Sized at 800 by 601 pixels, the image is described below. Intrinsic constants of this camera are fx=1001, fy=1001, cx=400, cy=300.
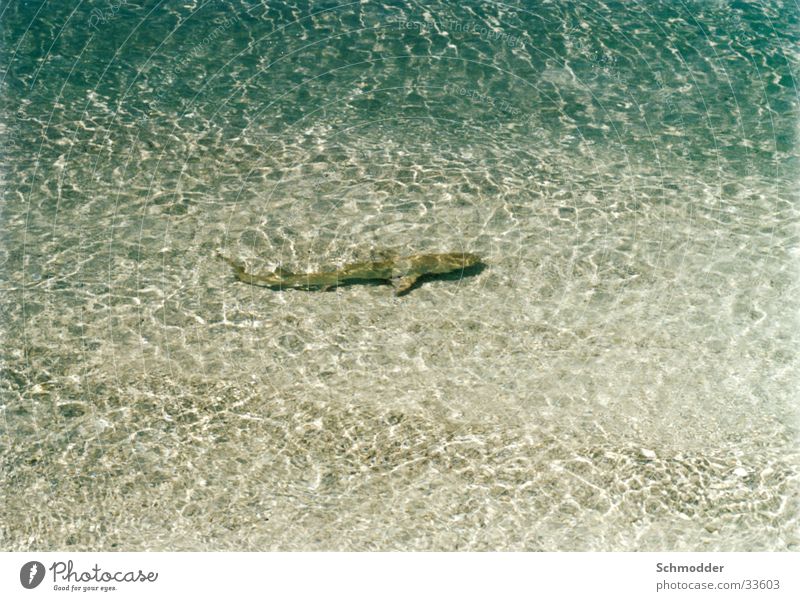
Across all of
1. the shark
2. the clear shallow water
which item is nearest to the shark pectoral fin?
the shark

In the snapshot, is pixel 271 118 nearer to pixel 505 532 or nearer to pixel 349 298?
pixel 349 298

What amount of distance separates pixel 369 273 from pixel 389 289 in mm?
274

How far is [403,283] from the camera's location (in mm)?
9609

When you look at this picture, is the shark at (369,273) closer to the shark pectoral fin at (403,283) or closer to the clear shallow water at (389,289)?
the shark pectoral fin at (403,283)

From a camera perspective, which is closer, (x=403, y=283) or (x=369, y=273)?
(x=403, y=283)

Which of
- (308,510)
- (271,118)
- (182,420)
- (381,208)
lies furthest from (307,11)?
(308,510)

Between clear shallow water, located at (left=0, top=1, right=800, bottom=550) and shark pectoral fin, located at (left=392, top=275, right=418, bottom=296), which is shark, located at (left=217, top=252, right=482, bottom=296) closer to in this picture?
shark pectoral fin, located at (left=392, top=275, right=418, bottom=296)

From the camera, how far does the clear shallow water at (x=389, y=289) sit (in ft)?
25.5

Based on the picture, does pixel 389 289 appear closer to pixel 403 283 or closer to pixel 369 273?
pixel 403 283

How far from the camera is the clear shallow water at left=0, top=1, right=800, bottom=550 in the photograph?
7770mm

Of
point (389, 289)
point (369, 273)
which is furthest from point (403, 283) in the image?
point (369, 273)

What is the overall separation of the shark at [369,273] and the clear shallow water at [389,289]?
15 centimetres

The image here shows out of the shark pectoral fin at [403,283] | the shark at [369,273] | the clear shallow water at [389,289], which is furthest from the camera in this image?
the shark at [369,273]

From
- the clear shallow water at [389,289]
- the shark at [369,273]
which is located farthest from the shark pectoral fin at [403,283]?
the clear shallow water at [389,289]
